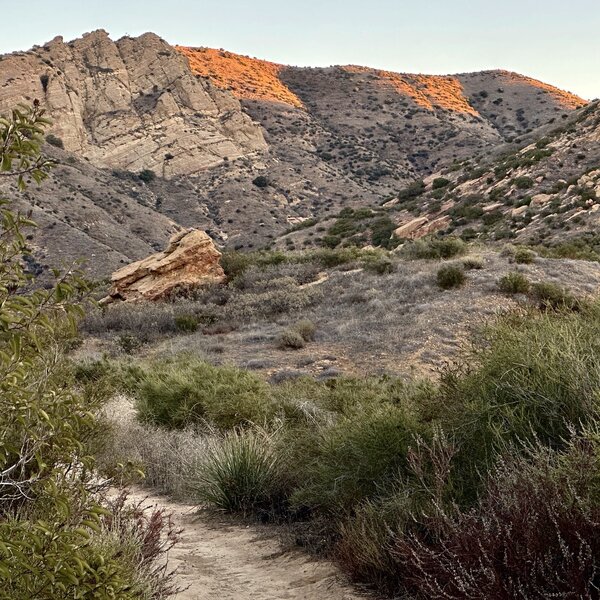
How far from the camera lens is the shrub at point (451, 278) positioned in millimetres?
18844

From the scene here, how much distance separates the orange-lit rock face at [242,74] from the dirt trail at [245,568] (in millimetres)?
93814

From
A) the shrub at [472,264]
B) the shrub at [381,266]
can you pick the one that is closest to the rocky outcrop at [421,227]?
the shrub at [381,266]

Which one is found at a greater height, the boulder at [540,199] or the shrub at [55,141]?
the shrub at [55,141]

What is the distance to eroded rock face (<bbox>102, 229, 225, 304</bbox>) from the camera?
23828 mm

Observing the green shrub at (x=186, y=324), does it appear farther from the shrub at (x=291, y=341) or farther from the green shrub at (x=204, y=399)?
the green shrub at (x=204, y=399)

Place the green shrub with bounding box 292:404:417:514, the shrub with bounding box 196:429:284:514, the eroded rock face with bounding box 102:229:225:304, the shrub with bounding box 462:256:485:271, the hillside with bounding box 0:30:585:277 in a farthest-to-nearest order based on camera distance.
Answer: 1. the hillside with bounding box 0:30:585:277
2. the eroded rock face with bounding box 102:229:225:304
3. the shrub with bounding box 462:256:485:271
4. the shrub with bounding box 196:429:284:514
5. the green shrub with bounding box 292:404:417:514

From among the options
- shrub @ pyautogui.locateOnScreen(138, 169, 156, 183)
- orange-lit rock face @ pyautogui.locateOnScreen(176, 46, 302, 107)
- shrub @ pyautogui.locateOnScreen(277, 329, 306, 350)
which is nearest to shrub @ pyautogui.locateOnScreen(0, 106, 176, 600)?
shrub @ pyautogui.locateOnScreen(277, 329, 306, 350)

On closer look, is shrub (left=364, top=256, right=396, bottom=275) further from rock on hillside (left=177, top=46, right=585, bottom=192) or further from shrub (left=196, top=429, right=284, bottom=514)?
rock on hillside (left=177, top=46, right=585, bottom=192)

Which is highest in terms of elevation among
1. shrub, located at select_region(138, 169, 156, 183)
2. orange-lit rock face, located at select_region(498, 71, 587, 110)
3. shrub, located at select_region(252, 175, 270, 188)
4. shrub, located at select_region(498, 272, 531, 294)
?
orange-lit rock face, located at select_region(498, 71, 587, 110)

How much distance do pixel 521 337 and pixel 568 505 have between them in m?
2.25

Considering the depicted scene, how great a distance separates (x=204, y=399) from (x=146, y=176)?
6371cm

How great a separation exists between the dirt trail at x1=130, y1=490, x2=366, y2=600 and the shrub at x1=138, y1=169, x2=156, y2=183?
67.2 metres

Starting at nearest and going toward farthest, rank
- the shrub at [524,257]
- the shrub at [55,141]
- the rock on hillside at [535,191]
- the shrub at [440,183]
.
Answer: the shrub at [524,257]
the rock on hillside at [535,191]
the shrub at [440,183]
the shrub at [55,141]

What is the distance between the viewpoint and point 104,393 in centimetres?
963
